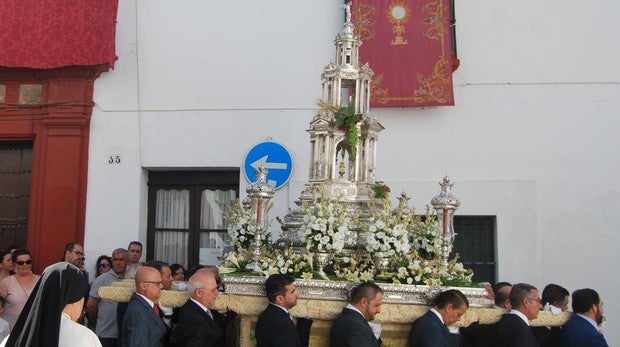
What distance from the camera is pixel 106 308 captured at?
6.61 metres

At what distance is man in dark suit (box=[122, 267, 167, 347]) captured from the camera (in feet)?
15.8

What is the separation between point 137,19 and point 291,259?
16.8 ft

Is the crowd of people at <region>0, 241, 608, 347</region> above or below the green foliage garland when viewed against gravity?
below

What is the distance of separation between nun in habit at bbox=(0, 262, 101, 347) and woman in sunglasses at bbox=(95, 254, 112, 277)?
485 cm

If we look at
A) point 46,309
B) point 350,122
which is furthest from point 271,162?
point 46,309

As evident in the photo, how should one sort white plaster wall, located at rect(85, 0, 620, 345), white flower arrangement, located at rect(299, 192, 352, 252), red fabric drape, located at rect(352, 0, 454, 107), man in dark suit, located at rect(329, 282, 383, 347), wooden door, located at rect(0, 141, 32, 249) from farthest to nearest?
wooden door, located at rect(0, 141, 32, 249), red fabric drape, located at rect(352, 0, 454, 107), white plaster wall, located at rect(85, 0, 620, 345), white flower arrangement, located at rect(299, 192, 352, 252), man in dark suit, located at rect(329, 282, 383, 347)

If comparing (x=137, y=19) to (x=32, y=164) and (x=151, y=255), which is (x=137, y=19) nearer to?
(x=32, y=164)

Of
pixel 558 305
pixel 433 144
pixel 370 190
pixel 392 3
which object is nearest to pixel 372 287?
pixel 370 190

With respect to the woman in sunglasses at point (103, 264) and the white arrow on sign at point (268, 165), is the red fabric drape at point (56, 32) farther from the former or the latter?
the woman in sunglasses at point (103, 264)

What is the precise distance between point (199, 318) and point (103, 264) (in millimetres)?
3458

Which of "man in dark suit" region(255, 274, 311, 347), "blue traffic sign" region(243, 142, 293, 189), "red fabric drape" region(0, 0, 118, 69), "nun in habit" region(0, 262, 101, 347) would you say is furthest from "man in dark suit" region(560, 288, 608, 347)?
"red fabric drape" region(0, 0, 118, 69)

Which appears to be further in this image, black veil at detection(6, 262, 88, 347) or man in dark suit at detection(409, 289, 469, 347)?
man in dark suit at detection(409, 289, 469, 347)

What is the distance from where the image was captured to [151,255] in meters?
9.26

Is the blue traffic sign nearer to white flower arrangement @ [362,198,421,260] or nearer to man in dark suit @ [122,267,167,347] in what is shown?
white flower arrangement @ [362,198,421,260]
